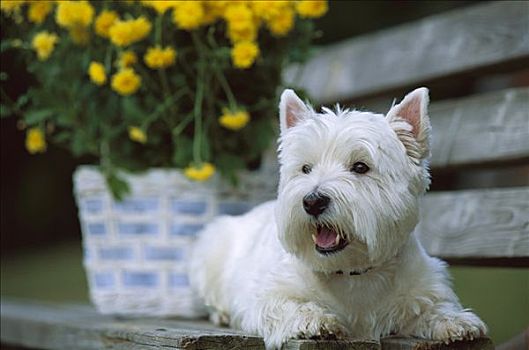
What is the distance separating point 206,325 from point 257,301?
507 millimetres

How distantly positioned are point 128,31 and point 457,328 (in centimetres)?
134

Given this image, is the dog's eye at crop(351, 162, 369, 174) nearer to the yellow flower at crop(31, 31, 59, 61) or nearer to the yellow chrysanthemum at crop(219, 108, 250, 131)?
the yellow chrysanthemum at crop(219, 108, 250, 131)

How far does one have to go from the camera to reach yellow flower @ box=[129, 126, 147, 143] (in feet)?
10.1

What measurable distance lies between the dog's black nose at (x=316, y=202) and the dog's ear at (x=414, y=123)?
0.26 meters

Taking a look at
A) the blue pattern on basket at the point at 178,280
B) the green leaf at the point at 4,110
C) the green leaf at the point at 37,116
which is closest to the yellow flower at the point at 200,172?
the blue pattern on basket at the point at 178,280

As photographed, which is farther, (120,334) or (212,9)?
(212,9)

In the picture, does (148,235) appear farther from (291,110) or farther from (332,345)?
(332,345)

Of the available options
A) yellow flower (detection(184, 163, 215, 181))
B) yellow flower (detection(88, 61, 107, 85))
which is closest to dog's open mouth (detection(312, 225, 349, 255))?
yellow flower (detection(184, 163, 215, 181))

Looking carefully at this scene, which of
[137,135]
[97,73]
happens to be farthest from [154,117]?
[97,73]

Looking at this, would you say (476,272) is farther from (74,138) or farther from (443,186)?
(74,138)

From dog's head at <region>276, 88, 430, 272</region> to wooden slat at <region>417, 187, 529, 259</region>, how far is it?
71cm

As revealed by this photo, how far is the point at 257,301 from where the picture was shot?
2.34 meters

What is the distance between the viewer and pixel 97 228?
316 cm

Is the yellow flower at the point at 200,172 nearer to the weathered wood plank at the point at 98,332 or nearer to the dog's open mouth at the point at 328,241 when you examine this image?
the weathered wood plank at the point at 98,332
